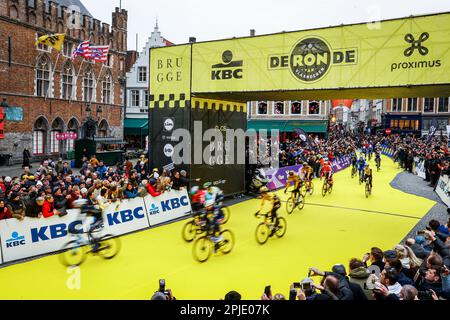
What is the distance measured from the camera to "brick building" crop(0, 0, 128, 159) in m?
30.5

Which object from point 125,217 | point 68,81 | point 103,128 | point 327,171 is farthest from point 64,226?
point 103,128

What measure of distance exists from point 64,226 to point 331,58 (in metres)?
10.9

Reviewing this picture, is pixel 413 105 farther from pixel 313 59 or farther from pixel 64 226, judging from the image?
pixel 64 226

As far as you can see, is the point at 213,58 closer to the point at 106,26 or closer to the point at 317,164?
the point at 317,164

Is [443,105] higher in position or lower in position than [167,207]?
higher

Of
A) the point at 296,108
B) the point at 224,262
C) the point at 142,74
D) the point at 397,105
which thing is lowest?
the point at 224,262

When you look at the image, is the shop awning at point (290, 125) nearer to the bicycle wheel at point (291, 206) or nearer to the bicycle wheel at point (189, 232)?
the bicycle wheel at point (291, 206)

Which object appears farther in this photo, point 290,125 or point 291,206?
point 290,125

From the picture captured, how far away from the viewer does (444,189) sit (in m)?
19.0

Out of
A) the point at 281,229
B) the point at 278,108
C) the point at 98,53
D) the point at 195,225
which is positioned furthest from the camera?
the point at 278,108

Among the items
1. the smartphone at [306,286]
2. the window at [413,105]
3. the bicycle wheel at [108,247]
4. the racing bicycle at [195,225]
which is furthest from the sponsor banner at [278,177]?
the window at [413,105]

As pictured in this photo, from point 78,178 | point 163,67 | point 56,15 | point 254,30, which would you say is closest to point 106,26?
point 56,15

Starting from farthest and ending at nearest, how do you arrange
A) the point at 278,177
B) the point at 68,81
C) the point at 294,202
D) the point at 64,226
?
1. the point at 68,81
2. the point at 278,177
3. the point at 294,202
4. the point at 64,226

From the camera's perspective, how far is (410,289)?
5152 millimetres
